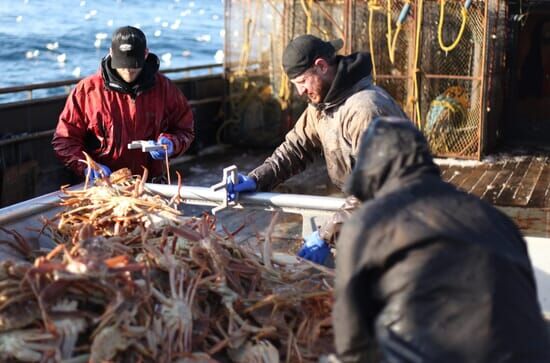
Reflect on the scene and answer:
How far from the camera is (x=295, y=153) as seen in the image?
5.12 m

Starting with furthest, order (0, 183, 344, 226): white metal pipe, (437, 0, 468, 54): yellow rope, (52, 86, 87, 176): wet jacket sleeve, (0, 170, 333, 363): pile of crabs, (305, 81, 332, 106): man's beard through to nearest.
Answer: (437, 0, 468, 54): yellow rope < (52, 86, 87, 176): wet jacket sleeve < (305, 81, 332, 106): man's beard < (0, 183, 344, 226): white metal pipe < (0, 170, 333, 363): pile of crabs

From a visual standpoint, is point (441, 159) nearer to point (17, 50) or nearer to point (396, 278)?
point (396, 278)

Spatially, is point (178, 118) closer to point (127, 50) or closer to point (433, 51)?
point (127, 50)

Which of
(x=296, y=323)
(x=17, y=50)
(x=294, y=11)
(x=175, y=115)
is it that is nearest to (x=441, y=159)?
(x=294, y=11)

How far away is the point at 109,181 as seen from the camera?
4.35 m

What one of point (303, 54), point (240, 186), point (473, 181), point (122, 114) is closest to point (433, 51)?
point (473, 181)

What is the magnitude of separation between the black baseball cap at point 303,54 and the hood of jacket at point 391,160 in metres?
1.98

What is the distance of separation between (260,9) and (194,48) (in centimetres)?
1601

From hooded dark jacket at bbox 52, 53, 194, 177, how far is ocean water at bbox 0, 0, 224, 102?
993 centimetres

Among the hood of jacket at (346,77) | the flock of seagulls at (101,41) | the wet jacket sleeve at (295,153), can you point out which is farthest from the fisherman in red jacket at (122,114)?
the flock of seagulls at (101,41)

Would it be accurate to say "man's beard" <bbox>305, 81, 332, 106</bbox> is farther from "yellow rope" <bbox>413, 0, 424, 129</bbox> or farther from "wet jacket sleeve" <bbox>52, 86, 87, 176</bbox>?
"yellow rope" <bbox>413, 0, 424, 129</bbox>

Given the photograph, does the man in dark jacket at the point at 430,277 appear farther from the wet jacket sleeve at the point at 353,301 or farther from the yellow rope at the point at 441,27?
the yellow rope at the point at 441,27

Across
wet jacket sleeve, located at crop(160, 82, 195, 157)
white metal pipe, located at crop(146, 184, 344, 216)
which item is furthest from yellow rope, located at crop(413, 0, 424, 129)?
white metal pipe, located at crop(146, 184, 344, 216)

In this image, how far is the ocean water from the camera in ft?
79.0
